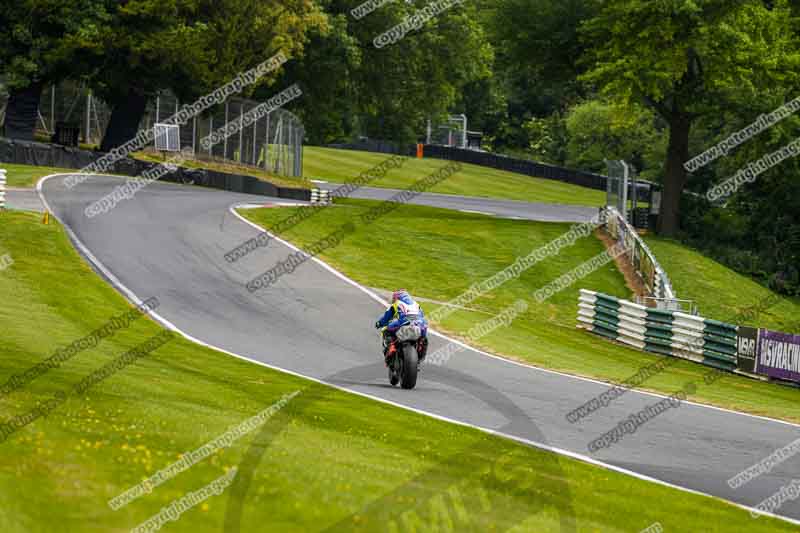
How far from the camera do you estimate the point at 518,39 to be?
46.9 m

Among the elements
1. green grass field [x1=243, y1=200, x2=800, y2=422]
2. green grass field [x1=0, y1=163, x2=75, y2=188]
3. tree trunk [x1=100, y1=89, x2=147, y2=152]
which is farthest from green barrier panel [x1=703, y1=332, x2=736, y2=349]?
tree trunk [x1=100, y1=89, x2=147, y2=152]

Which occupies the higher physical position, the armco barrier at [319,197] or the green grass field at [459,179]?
the armco barrier at [319,197]

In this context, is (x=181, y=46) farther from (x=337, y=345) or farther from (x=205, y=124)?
(x=337, y=345)

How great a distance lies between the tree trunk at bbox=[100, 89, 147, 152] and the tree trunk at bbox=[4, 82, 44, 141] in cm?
354

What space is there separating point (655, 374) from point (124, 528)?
1694 centimetres

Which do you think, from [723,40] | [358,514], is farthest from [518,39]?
[358,514]

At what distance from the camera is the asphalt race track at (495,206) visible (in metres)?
53.4

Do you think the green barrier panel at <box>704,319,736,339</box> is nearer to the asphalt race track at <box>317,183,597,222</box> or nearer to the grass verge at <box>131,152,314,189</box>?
the grass verge at <box>131,152,314,189</box>

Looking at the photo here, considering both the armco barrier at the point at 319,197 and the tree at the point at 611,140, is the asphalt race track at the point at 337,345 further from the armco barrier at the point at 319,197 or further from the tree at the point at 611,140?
the tree at the point at 611,140

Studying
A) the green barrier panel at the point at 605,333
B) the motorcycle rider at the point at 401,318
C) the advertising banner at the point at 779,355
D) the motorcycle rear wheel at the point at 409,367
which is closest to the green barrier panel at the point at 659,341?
the green barrier panel at the point at 605,333

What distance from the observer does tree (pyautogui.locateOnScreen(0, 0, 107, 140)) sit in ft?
146

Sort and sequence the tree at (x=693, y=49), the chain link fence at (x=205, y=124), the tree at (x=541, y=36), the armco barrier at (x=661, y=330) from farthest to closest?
1. the chain link fence at (x=205, y=124)
2. the tree at (x=541, y=36)
3. the tree at (x=693, y=49)
4. the armco barrier at (x=661, y=330)

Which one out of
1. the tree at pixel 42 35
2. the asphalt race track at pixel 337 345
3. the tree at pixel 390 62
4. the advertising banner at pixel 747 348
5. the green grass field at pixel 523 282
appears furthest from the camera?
the tree at pixel 390 62

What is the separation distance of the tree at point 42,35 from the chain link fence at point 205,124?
15.5 ft
